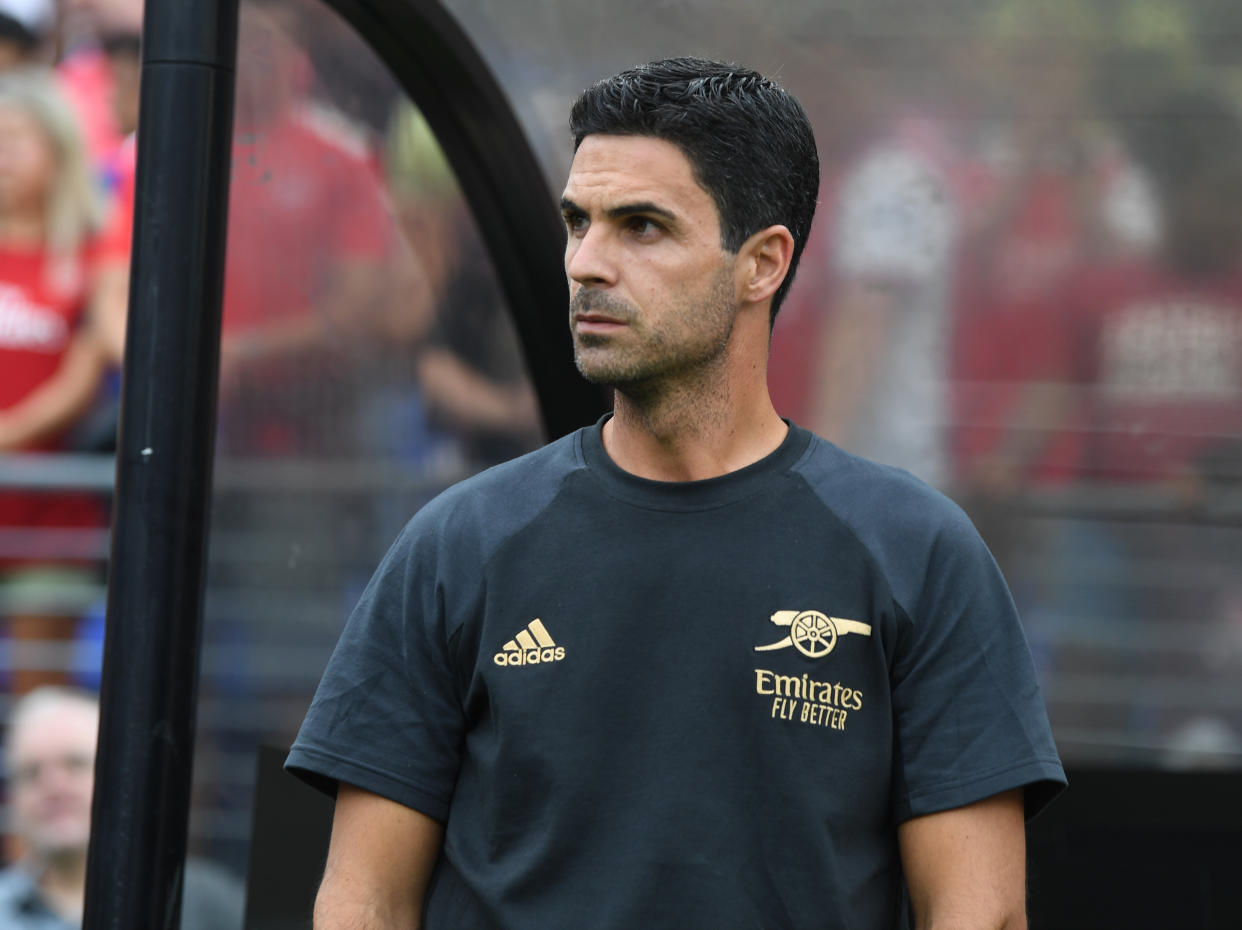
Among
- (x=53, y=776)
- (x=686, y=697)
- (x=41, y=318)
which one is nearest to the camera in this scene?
(x=686, y=697)

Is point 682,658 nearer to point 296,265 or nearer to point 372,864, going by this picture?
point 372,864

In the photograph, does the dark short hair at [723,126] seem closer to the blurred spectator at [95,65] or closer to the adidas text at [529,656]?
the adidas text at [529,656]

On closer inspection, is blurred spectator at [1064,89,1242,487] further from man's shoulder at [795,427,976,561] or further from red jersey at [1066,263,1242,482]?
man's shoulder at [795,427,976,561]

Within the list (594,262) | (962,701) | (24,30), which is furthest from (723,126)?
(24,30)

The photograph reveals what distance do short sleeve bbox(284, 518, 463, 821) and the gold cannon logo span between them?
398mm

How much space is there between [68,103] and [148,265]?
2.96 metres

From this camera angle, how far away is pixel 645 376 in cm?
199

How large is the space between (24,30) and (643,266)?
3.64 metres


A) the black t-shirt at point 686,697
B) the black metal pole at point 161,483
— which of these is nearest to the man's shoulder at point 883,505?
the black t-shirt at point 686,697

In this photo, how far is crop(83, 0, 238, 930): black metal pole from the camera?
87.6 inches

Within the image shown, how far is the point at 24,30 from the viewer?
4945 millimetres

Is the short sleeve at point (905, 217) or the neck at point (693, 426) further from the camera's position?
the short sleeve at point (905, 217)

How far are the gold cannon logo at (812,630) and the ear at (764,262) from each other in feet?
1.35

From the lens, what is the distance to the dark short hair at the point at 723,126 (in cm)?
199
